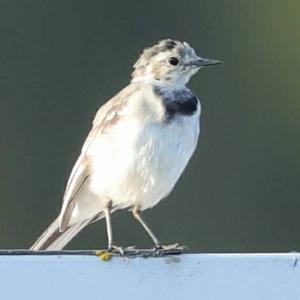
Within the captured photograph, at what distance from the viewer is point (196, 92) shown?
16719mm

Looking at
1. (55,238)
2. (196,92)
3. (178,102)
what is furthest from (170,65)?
(196,92)

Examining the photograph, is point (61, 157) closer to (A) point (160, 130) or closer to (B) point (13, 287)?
(A) point (160, 130)

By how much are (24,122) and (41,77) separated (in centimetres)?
54

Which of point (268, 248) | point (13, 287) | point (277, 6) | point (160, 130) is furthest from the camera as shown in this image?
point (277, 6)

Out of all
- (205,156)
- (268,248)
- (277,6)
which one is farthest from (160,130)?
(277,6)

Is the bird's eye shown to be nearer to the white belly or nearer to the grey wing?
the grey wing

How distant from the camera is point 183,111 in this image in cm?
725

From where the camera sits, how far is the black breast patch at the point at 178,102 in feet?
23.7

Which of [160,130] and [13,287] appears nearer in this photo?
[13,287]

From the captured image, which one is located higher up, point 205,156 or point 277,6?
point 277,6

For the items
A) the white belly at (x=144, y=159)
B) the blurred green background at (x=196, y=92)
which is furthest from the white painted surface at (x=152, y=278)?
the blurred green background at (x=196, y=92)

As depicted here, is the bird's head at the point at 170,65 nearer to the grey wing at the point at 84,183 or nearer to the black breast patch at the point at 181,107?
the grey wing at the point at 84,183

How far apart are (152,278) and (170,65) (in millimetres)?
2046

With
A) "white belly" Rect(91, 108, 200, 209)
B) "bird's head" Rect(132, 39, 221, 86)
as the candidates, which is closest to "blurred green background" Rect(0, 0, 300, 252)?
"bird's head" Rect(132, 39, 221, 86)
